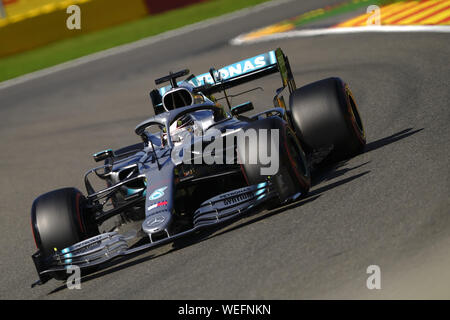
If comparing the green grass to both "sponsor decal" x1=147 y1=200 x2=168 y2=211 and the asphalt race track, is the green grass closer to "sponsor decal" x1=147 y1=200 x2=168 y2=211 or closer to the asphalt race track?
the asphalt race track

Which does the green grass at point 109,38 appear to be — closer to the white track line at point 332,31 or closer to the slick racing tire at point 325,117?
the white track line at point 332,31

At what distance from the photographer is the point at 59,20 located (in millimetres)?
27453

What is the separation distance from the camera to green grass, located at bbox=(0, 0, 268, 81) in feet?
84.4

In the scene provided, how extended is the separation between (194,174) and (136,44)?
17.9 m

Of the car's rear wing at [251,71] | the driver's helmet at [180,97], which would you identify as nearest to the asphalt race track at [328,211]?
the car's rear wing at [251,71]

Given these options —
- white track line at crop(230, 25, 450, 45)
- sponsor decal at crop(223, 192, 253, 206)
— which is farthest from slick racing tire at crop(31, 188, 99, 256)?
white track line at crop(230, 25, 450, 45)

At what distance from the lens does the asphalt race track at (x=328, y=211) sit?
18.4 ft

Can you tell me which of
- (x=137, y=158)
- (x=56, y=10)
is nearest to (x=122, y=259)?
(x=137, y=158)

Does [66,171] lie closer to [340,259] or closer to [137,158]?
[137,158]

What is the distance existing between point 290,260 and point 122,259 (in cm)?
218

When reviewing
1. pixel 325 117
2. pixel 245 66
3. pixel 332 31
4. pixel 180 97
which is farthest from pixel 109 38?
pixel 325 117

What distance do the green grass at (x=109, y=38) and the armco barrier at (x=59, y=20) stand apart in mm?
243

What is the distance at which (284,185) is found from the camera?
7254 millimetres

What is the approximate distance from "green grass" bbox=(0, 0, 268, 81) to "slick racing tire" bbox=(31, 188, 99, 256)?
A: 1829cm
